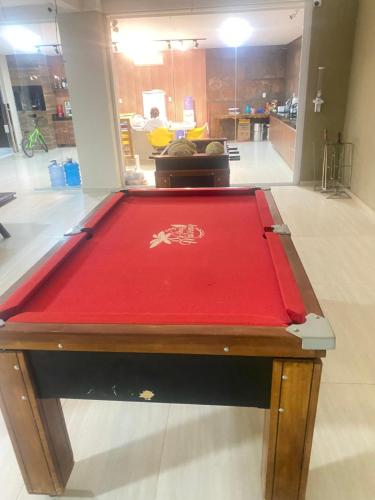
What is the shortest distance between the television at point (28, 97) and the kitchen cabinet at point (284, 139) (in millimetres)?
4286

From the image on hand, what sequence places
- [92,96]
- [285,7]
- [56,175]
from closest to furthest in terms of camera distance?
1. [285,7]
2. [92,96]
3. [56,175]

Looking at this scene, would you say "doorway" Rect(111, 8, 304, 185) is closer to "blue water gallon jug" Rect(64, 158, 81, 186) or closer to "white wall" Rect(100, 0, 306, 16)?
"blue water gallon jug" Rect(64, 158, 81, 186)

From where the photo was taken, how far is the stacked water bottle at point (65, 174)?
5930 mm

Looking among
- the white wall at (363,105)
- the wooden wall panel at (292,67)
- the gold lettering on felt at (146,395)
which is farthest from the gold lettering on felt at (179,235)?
the wooden wall panel at (292,67)

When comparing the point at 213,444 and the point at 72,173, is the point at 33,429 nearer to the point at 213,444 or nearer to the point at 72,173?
the point at 213,444

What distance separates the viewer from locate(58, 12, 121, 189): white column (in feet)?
16.0

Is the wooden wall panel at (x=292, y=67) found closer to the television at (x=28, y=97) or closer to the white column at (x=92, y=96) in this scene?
the white column at (x=92, y=96)

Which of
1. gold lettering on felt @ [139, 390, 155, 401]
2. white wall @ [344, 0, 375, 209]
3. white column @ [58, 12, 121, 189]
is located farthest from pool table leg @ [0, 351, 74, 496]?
white column @ [58, 12, 121, 189]

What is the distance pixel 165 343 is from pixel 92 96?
4911 mm

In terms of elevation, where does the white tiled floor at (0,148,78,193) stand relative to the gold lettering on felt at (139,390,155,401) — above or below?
below

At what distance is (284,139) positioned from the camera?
23.0 feet

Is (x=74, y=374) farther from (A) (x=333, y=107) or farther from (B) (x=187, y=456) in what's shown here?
(A) (x=333, y=107)

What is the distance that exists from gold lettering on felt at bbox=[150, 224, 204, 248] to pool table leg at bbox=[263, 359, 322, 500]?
2.60ft

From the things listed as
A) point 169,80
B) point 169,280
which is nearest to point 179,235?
point 169,280
